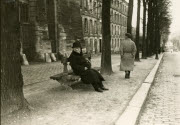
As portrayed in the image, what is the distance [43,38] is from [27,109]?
17.7m

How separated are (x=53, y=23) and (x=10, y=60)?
2059 cm

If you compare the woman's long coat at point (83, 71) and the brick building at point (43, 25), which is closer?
the woman's long coat at point (83, 71)

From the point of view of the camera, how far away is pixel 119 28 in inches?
2517

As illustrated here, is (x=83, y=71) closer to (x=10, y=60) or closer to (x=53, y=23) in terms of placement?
(x=10, y=60)

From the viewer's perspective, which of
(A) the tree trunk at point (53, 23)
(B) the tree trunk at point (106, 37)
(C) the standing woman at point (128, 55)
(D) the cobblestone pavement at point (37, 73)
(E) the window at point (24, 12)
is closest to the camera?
(C) the standing woman at point (128, 55)

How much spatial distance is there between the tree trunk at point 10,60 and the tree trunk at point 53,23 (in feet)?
65.5

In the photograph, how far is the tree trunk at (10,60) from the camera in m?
5.40

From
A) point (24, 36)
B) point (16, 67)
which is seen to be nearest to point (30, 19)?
point (24, 36)

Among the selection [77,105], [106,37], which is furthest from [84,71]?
[106,37]

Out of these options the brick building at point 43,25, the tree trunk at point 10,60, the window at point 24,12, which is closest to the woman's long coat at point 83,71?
the tree trunk at point 10,60

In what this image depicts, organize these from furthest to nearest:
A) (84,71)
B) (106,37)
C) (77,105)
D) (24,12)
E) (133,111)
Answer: (24,12), (106,37), (84,71), (77,105), (133,111)

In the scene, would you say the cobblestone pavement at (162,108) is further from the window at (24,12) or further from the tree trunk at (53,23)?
the tree trunk at (53,23)

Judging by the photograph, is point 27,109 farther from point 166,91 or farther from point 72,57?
Answer: point 166,91

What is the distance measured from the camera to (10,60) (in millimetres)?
5547
